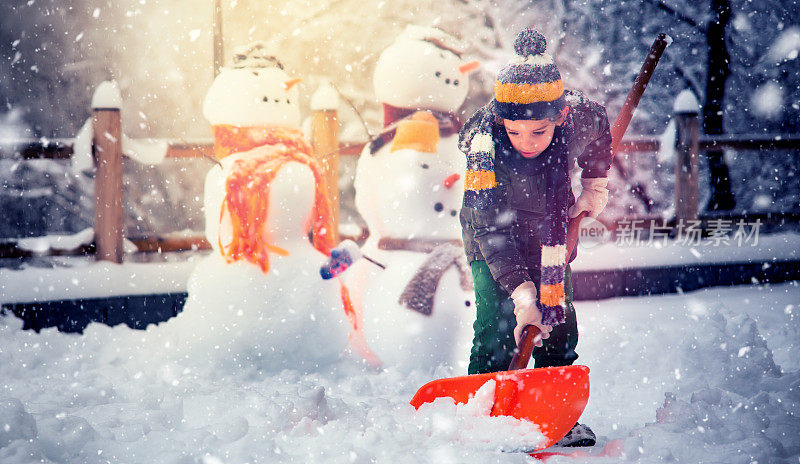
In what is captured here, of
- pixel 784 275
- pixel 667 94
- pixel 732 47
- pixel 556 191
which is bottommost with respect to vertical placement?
pixel 784 275

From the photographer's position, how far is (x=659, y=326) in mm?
3670

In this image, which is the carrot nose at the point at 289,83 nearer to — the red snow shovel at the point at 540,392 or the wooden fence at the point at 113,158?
the wooden fence at the point at 113,158

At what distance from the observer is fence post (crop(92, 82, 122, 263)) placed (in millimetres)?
3773

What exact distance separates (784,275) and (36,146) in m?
5.37

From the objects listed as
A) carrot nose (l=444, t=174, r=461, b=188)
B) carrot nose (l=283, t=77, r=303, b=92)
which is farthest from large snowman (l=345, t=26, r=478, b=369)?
carrot nose (l=283, t=77, r=303, b=92)

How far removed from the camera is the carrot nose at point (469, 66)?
306cm

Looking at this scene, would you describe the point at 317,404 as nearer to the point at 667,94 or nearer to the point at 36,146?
the point at 36,146

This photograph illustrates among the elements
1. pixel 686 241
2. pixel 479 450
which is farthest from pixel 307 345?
pixel 686 241

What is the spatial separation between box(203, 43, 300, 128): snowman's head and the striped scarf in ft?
4.46

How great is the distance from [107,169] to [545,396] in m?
2.98

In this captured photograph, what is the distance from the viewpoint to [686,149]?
16.2 ft

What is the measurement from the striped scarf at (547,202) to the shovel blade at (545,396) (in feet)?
0.54

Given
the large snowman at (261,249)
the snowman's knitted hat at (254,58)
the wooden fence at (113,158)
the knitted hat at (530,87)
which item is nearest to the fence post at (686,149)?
the wooden fence at (113,158)

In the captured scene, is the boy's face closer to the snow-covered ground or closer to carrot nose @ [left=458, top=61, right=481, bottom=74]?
the snow-covered ground
